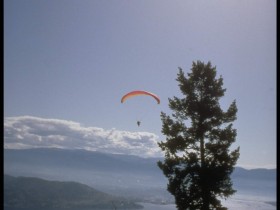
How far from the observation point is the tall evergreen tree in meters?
19.0

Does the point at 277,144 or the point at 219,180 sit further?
the point at 219,180

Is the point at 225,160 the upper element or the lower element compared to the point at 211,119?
lower

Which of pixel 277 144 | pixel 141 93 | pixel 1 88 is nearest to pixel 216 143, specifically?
pixel 277 144

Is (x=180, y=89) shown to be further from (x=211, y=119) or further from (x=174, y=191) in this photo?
(x=174, y=191)

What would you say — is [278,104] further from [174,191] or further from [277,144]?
[174,191]

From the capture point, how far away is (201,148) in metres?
19.5

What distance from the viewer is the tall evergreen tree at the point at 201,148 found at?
18984 millimetres

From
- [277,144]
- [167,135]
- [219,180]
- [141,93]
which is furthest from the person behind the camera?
[141,93]

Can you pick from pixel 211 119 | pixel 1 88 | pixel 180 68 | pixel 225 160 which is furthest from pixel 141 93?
pixel 1 88

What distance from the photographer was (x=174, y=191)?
19.5 m

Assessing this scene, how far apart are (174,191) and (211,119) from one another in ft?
18.3

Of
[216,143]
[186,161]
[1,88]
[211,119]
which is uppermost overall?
[1,88]

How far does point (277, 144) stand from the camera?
13977 mm

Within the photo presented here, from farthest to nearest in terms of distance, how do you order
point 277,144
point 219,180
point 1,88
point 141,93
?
point 141,93 → point 219,180 → point 1,88 → point 277,144
